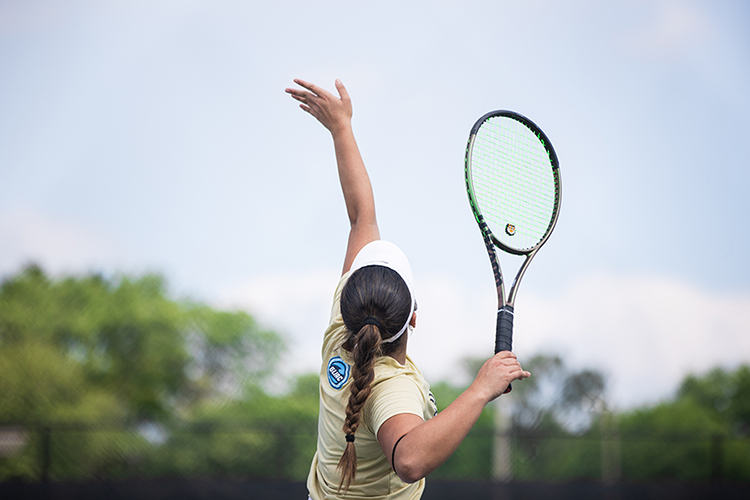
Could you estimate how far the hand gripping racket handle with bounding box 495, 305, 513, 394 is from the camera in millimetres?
1652

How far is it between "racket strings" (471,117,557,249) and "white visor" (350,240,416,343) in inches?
20.5

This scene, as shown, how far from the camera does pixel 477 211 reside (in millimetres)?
2021

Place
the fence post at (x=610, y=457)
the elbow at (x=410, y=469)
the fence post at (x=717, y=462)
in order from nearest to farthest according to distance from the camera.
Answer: the elbow at (x=410, y=469) < the fence post at (x=717, y=462) < the fence post at (x=610, y=457)

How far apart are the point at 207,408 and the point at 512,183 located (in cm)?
1547

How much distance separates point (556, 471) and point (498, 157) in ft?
27.4

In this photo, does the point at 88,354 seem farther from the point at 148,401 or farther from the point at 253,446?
the point at 253,446

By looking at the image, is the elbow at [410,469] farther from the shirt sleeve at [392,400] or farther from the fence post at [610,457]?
the fence post at [610,457]

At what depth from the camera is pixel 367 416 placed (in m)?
1.45

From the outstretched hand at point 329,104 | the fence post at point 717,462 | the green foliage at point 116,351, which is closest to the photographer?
the outstretched hand at point 329,104

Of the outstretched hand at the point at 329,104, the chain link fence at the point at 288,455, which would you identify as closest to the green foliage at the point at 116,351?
the chain link fence at the point at 288,455

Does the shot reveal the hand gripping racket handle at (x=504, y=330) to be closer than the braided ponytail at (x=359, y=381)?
No

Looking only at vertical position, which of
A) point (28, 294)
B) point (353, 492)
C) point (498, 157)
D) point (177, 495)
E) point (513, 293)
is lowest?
point (177, 495)

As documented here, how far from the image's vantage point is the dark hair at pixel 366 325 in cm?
143

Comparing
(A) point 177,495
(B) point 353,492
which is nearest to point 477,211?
(B) point 353,492
